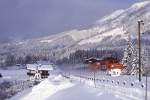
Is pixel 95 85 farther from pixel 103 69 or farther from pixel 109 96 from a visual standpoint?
pixel 103 69

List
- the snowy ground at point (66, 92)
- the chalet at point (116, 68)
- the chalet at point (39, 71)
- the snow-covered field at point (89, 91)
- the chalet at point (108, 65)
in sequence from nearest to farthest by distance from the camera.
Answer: the snow-covered field at point (89, 91) → the snowy ground at point (66, 92) → the chalet at point (116, 68) → the chalet at point (108, 65) → the chalet at point (39, 71)

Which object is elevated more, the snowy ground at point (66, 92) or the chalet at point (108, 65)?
the chalet at point (108, 65)

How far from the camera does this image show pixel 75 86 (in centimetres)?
6806

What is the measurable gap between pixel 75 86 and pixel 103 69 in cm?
6554

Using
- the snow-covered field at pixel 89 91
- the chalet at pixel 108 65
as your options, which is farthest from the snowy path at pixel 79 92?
the chalet at pixel 108 65

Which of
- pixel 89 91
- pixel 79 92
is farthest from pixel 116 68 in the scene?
pixel 89 91

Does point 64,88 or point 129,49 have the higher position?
point 129,49

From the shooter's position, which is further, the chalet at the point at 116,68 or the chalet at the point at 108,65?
Answer: the chalet at the point at 108,65

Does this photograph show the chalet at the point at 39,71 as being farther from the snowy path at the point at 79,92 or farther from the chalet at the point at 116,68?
the snowy path at the point at 79,92

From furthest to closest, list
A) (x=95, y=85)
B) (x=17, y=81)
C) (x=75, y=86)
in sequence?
1. (x=17, y=81)
2. (x=75, y=86)
3. (x=95, y=85)

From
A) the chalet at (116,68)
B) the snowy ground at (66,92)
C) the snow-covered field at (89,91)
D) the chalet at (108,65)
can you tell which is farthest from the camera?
the chalet at (108,65)

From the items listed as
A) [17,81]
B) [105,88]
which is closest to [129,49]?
[17,81]

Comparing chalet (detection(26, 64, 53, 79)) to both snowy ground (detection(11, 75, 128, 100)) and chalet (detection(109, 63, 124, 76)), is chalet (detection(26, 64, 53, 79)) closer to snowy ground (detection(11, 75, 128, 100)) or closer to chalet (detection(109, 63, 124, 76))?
chalet (detection(109, 63, 124, 76))

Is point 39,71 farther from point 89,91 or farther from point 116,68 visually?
point 89,91
